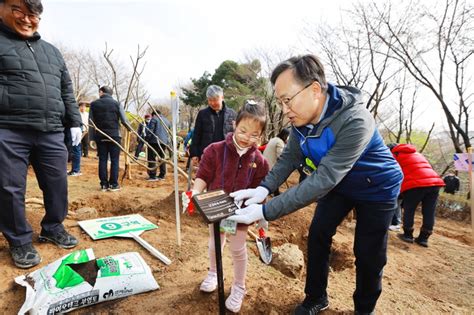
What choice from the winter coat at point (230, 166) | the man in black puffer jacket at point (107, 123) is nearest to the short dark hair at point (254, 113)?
the winter coat at point (230, 166)

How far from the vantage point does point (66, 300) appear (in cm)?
167

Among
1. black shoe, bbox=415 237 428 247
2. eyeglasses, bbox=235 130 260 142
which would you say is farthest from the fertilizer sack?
black shoe, bbox=415 237 428 247

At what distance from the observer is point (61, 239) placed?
245 cm

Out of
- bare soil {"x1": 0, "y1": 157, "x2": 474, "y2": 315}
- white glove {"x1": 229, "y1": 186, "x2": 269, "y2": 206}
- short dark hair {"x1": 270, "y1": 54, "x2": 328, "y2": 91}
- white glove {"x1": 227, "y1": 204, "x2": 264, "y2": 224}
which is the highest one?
short dark hair {"x1": 270, "y1": 54, "x2": 328, "y2": 91}

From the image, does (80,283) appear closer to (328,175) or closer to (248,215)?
(248,215)

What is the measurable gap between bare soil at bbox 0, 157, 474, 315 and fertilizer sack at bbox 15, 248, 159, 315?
0.25 ft

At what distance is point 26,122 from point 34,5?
90cm

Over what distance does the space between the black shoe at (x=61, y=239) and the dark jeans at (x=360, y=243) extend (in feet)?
6.90

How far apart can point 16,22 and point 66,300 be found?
208 centimetres

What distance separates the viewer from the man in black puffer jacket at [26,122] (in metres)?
2.04

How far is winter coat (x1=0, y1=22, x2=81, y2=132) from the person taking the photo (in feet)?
6.70

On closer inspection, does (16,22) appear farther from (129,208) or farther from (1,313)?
(129,208)

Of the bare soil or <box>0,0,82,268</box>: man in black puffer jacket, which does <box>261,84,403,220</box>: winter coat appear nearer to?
the bare soil

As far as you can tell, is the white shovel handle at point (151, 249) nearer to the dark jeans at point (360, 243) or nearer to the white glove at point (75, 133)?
the white glove at point (75, 133)
